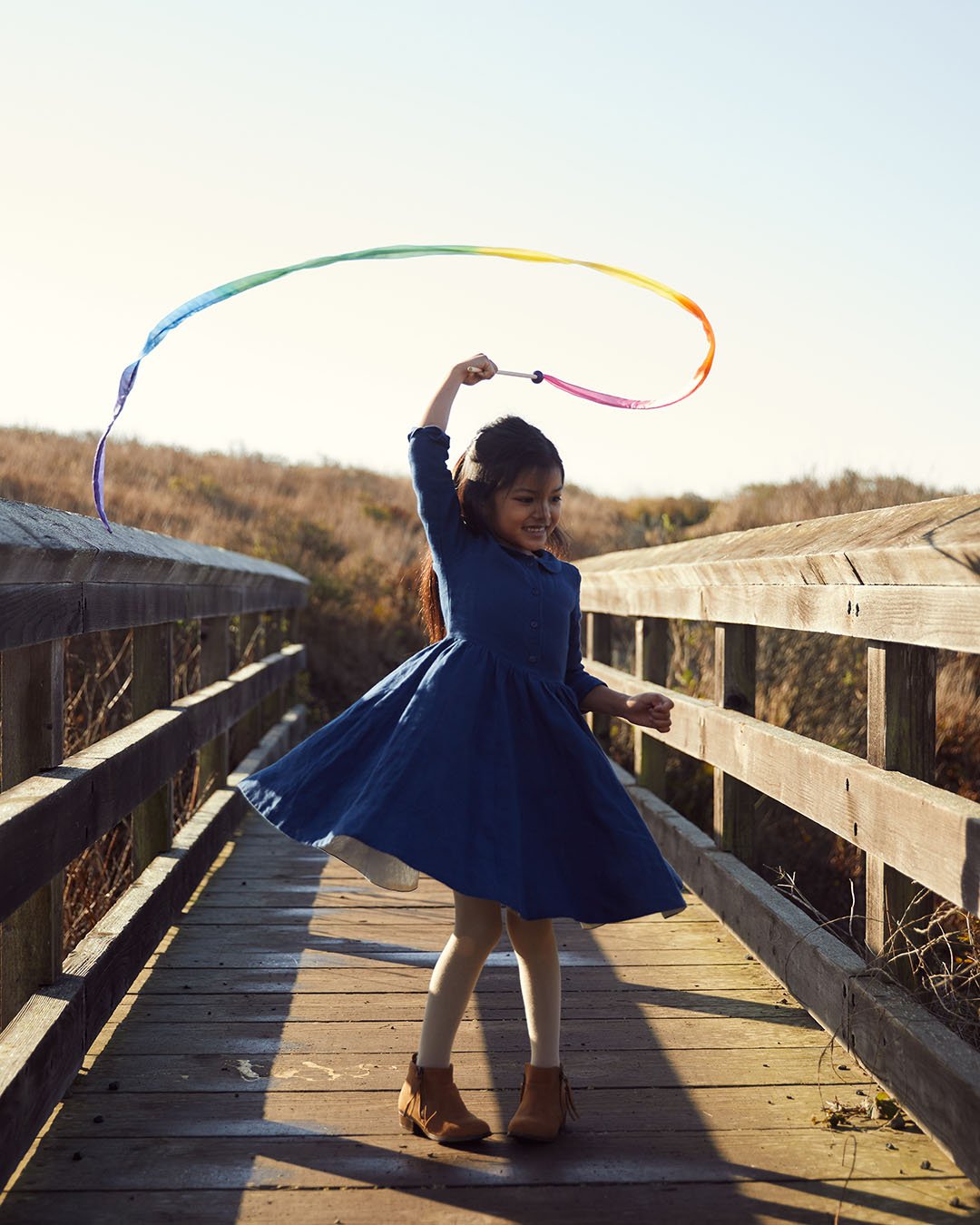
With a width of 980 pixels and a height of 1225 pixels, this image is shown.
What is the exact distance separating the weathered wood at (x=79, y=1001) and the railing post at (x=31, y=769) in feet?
0.16

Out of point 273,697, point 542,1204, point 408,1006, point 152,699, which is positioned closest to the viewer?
point 542,1204

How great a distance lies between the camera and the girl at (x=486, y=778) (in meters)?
2.39

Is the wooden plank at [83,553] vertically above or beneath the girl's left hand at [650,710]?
above

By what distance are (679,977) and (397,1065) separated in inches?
39.0

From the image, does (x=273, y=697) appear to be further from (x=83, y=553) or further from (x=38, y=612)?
(x=38, y=612)

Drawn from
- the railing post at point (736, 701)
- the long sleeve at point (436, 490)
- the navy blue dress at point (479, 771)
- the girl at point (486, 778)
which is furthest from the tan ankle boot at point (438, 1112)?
the railing post at point (736, 701)

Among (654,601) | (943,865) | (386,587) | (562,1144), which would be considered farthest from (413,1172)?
(386,587)

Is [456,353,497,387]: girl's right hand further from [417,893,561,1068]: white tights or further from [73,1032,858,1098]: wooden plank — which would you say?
[73,1032,858,1098]: wooden plank

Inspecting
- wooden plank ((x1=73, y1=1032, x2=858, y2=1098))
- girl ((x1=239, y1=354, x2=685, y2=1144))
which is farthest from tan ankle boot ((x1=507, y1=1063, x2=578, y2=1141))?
wooden plank ((x1=73, y1=1032, x2=858, y2=1098))

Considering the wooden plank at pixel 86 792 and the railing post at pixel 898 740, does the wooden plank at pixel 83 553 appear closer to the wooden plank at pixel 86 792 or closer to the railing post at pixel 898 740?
the wooden plank at pixel 86 792

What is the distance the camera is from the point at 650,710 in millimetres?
2633

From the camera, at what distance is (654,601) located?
15.2ft

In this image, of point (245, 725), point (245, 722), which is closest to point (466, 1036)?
point (245, 725)

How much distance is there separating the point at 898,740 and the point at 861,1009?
1.75 feet
